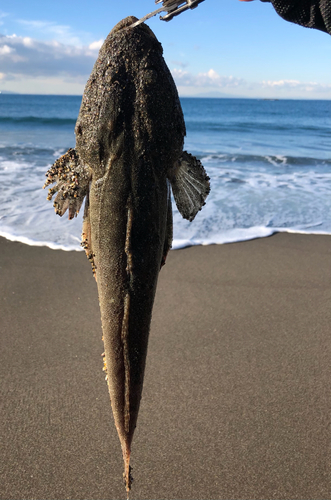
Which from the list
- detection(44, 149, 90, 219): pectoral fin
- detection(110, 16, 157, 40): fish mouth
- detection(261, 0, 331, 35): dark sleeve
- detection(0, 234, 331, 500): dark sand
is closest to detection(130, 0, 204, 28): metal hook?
detection(110, 16, 157, 40): fish mouth

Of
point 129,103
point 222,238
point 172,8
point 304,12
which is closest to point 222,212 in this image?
point 222,238

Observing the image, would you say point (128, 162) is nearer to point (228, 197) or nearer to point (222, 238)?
point (222, 238)

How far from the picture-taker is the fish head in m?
1.39

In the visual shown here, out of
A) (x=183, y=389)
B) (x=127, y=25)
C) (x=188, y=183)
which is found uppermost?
(x=127, y=25)

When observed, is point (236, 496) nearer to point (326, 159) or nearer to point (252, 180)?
point (252, 180)

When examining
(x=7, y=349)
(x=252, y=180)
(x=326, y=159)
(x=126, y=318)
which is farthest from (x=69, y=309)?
(x=326, y=159)

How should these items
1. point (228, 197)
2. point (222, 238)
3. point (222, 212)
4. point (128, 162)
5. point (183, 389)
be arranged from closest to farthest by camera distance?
point (128, 162) < point (183, 389) < point (222, 238) < point (222, 212) < point (228, 197)

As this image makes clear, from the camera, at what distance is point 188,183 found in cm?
171

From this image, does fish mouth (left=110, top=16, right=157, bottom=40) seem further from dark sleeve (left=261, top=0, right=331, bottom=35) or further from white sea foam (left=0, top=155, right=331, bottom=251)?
white sea foam (left=0, top=155, right=331, bottom=251)

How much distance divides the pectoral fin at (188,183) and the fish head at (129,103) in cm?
14

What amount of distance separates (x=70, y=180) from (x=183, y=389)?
2.72 metres

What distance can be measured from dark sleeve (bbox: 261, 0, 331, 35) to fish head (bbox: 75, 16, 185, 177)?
1.86 ft

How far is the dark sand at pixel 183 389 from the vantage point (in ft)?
9.80

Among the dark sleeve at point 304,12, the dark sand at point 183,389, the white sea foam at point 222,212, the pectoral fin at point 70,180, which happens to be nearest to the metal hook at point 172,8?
the dark sleeve at point 304,12
